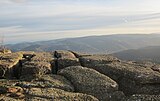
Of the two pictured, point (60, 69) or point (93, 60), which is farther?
point (93, 60)

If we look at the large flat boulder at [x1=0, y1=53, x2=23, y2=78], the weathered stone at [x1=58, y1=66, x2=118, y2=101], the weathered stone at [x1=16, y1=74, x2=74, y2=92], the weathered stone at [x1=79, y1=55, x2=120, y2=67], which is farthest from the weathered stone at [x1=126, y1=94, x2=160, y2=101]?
the large flat boulder at [x1=0, y1=53, x2=23, y2=78]

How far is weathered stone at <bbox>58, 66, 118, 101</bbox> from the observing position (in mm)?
30016

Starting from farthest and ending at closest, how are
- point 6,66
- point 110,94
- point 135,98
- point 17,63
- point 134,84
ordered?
point 17,63 < point 6,66 < point 134,84 < point 110,94 < point 135,98

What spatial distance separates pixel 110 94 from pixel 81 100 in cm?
425

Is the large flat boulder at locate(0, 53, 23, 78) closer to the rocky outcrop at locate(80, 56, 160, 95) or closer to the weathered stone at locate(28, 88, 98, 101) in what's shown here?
the weathered stone at locate(28, 88, 98, 101)

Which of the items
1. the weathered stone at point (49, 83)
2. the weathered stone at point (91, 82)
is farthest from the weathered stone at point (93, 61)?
the weathered stone at point (49, 83)

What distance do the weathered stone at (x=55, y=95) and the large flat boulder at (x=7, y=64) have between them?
6.96m

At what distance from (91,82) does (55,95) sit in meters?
5.12

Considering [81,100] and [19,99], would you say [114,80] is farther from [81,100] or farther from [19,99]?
[19,99]

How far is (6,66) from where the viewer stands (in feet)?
112

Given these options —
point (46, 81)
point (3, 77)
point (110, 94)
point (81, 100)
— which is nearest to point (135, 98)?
point (110, 94)

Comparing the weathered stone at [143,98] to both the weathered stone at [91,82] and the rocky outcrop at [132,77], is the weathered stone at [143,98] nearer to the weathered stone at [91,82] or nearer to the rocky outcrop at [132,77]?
the weathered stone at [91,82]

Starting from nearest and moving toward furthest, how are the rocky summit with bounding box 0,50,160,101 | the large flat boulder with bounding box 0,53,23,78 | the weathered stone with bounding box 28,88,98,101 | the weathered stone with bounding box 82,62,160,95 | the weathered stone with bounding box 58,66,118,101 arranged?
the weathered stone with bounding box 28,88,98,101 < the rocky summit with bounding box 0,50,160,101 < the weathered stone with bounding box 58,66,118,101 < the weathered stone with bounding box 82,62,160,95 < the large flat boulder with bounding box 0,53,23,78

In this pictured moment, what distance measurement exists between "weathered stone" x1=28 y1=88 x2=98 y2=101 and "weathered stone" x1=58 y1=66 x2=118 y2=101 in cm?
228
